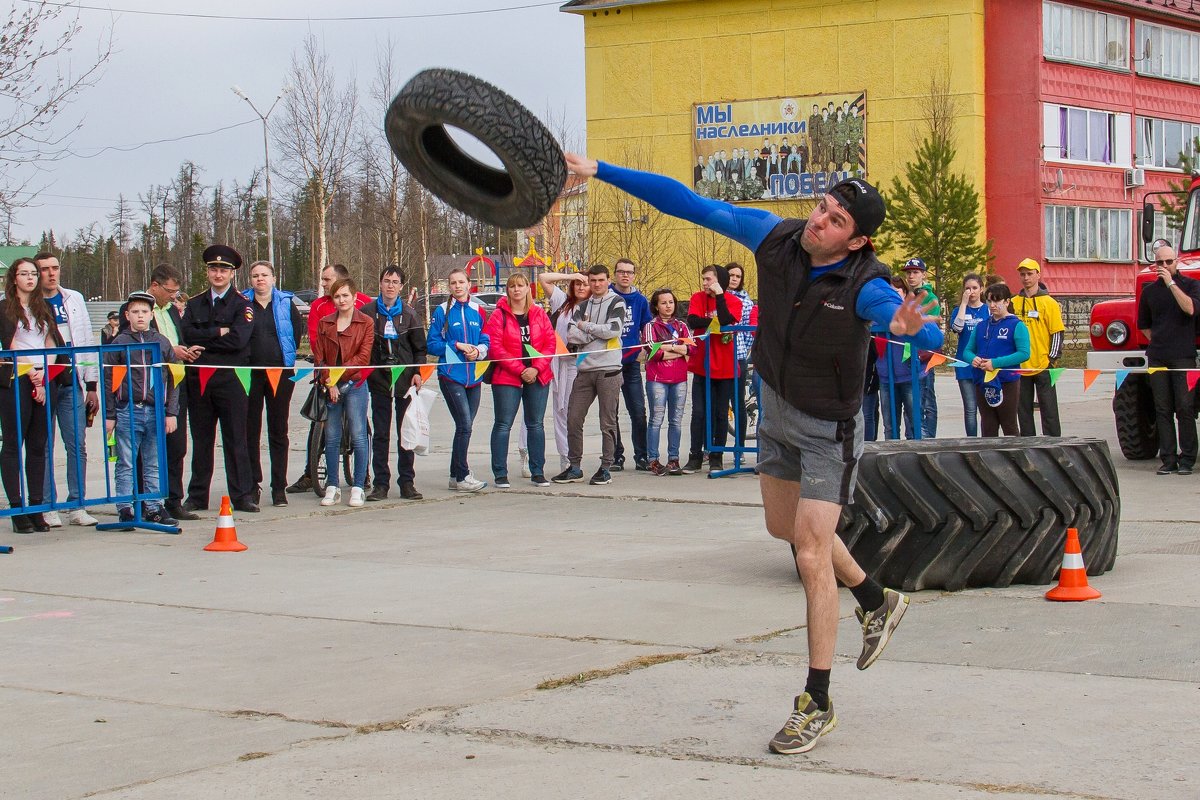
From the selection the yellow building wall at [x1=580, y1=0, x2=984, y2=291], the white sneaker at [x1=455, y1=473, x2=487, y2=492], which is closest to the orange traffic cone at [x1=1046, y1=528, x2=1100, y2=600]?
the white sneaker at [x1=455, y1=473, x2=487, y2=492]

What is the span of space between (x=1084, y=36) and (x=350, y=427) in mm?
45941

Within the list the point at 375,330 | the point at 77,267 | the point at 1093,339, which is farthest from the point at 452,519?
the point at 77,267

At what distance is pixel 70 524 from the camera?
10945mm

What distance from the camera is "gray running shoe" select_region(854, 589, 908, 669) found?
5.31 m

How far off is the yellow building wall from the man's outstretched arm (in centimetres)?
4226

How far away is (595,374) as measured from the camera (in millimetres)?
13398

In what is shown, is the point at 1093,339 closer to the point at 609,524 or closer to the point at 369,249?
the point at 609,524

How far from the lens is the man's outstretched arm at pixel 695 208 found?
5.41 meters

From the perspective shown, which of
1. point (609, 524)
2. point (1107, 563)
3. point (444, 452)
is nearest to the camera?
point (1107, 563)

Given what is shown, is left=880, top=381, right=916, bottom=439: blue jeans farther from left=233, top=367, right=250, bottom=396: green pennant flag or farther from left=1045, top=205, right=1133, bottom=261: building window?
left=1045, top=205, right=1133, bottom=261: building window

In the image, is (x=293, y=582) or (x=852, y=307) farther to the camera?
(x=293, y=582)

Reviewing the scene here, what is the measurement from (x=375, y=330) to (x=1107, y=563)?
6613 millimetres

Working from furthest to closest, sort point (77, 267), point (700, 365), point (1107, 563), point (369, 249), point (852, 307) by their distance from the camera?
1. point (77, 267)
2. point (369, 249)
3. point (700, 365)
4. point (1107, 563)
5. point (852, 307)

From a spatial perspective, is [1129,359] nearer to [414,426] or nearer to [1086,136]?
[414,426]
